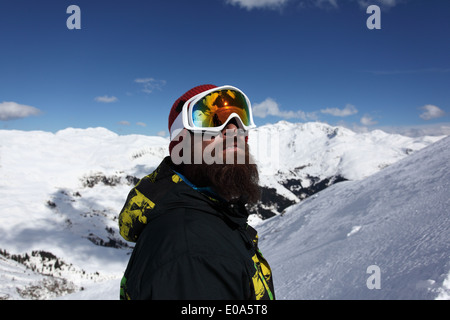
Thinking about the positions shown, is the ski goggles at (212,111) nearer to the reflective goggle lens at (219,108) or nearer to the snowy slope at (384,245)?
the reflective goggle lens at (219,108)

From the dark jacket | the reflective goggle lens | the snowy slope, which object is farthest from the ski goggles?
the snowy slope

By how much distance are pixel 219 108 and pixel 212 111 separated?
0.43ft

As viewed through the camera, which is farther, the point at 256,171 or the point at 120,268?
the point at 120,268

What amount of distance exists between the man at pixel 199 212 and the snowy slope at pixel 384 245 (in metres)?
4.47

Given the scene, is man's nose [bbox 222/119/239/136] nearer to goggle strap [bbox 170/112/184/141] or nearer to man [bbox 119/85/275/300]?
man [bbox 119/85/275/300]

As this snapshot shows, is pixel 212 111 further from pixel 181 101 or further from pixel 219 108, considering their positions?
pixel 181 101

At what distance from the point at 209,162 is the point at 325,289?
20.9 ft

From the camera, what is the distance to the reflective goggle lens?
115 inches

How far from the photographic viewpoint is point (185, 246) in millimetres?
1771

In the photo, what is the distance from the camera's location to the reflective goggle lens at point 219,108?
9.60 feet

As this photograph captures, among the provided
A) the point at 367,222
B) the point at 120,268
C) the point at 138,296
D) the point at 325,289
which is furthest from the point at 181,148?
the point at 120,268

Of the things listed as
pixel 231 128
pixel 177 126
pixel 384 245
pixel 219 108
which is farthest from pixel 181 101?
pixel 384 245

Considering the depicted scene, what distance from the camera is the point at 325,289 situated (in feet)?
23.3
